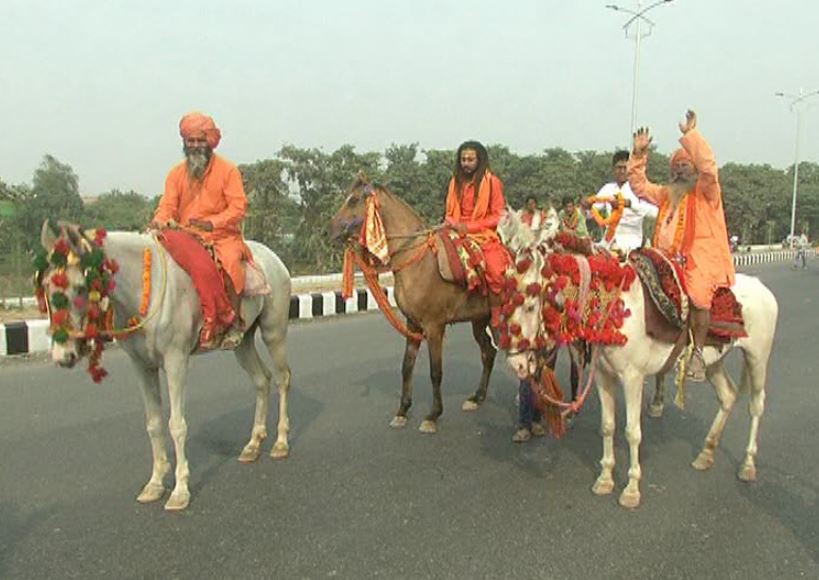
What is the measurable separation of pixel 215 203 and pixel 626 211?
148 inches

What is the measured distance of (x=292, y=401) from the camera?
6.70 metres

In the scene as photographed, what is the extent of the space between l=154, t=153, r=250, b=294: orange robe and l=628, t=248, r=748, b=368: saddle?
9.24 ft

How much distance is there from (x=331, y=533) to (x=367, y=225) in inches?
110

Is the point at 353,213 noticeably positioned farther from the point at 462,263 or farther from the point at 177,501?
the point at 177,501

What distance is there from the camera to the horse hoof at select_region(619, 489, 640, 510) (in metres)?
4.31

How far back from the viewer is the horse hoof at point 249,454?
5.05 meters

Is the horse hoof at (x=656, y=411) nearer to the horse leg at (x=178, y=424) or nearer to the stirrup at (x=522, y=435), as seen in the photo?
the stirrup at (x=522, y=435)

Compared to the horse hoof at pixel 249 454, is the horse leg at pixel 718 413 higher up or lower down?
higher up

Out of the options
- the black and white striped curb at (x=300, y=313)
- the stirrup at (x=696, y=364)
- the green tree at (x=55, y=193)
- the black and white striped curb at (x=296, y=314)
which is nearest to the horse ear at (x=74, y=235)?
the black and white striped curb at (x=300, y=313)

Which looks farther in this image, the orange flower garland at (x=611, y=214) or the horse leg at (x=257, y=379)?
the orange flower garland at (x=611, y=214)

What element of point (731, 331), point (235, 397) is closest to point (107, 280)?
point (235, 397)

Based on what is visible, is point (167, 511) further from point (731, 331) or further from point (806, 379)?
point (806, 379)

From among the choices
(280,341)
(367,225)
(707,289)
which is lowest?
(280,341)

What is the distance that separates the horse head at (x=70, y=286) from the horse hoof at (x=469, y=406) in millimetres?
3673
